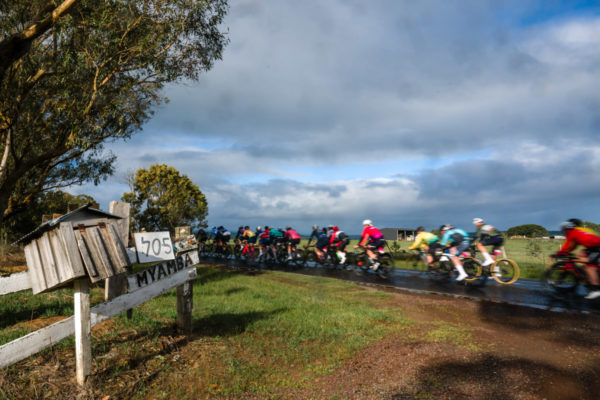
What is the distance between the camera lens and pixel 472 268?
12055mm

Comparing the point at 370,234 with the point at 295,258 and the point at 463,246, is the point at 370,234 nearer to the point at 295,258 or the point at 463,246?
the point at 463,246

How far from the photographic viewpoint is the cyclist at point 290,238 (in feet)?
66.4

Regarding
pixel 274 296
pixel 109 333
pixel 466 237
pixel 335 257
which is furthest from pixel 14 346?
pixel 335 257

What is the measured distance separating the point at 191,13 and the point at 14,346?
12586 millimetres

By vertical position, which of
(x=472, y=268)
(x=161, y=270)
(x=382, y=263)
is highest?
(x=161, y=270)

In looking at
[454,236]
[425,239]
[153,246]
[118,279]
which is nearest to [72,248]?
[153,246]

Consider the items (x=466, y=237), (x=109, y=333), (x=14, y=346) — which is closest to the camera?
(x=14, y=346)

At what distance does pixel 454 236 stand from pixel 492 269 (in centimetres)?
157

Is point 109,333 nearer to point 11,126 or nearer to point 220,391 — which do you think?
point 220,391

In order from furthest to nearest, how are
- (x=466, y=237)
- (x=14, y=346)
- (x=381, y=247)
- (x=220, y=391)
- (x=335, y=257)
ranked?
(x=335, y=257)
(x=381, y=247)
(x=466, y=237)
(x=220, y=391)
(x=14, y=346)

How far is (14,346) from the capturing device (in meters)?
3.33

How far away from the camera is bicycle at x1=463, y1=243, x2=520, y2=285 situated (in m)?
11.6

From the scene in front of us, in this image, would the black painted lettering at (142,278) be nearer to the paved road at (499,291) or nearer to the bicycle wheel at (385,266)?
the paved road at (499,291)

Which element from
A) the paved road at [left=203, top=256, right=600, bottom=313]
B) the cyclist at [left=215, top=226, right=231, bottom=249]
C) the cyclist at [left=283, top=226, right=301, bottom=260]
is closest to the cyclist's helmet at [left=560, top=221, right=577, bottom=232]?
the paved road at [left=203, top=256, right=600, bottom=313]
